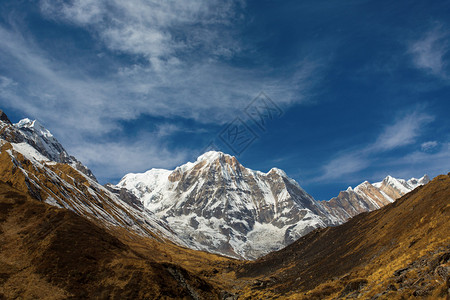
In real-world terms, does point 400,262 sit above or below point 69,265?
above

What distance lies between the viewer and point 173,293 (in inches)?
1989

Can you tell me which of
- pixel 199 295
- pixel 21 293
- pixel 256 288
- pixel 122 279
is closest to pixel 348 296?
pixel 199 295

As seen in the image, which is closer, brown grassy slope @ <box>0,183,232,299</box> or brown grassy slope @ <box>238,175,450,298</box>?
brown grassy slope @ <box>238,175,450,298</box>

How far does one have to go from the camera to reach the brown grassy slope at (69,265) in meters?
46.1

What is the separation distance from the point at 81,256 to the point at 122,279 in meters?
9.13

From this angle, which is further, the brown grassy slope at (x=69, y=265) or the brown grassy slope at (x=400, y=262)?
the brown grassy slope at (x=69, y=265)

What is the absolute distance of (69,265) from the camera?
49.8 meters

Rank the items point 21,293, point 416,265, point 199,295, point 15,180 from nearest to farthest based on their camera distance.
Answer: point 416,265
point 21,293
point 199,295
point 15,180

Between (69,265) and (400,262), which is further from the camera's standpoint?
(69,265)

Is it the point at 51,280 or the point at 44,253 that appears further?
the point at 44,253

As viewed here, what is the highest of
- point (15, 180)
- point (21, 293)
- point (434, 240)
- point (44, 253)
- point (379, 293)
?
point (15, 180)

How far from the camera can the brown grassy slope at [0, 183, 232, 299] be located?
46094mm

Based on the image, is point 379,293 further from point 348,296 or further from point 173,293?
point 173,293

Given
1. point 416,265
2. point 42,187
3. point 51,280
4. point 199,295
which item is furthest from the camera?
point 42,187
